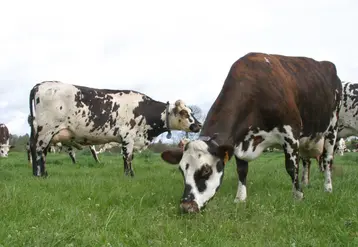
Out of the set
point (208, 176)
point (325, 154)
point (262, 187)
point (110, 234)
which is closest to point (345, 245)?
point (208, 176)

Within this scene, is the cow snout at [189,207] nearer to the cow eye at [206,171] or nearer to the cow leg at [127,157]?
the cow eye at [206,171]

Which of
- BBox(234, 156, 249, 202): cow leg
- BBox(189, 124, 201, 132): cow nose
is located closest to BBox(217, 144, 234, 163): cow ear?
BBox(234, 156, 249, 202): cow leg

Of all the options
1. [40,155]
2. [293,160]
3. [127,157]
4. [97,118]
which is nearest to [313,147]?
[293,160]

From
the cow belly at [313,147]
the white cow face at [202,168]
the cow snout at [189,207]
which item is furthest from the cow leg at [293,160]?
the cow snout at [189,207]

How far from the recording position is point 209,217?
4.91 metres

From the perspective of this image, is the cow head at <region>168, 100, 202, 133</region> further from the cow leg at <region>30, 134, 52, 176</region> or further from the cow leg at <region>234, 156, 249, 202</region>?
the cow leg at <region>234, 156, 249, 202</region>

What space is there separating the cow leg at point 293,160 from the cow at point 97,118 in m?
5.28

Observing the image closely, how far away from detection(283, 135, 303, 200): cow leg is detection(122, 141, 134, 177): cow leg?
17.5 feet

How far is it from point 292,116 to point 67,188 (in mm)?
4022

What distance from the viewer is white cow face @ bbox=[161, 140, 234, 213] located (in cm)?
536

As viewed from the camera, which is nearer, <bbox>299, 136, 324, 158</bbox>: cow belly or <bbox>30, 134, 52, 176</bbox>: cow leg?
<bbox>299, 136, 324, 158</bbox>: cow belly

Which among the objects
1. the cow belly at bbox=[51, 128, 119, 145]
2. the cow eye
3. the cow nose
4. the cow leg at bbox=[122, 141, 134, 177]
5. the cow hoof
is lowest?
the cow leg at bbox=[122, 141, 134, 177]

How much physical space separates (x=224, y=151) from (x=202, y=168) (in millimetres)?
405

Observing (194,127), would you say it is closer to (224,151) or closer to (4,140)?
(224,151)
